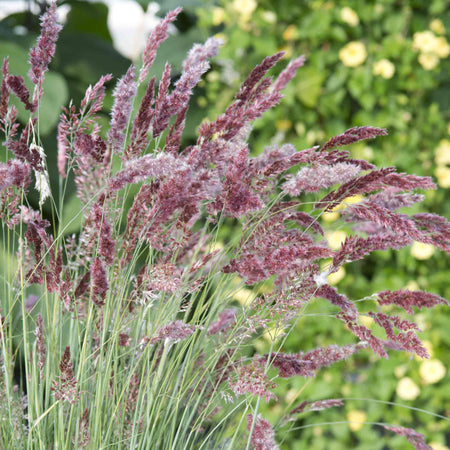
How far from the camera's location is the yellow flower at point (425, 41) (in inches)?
78.0

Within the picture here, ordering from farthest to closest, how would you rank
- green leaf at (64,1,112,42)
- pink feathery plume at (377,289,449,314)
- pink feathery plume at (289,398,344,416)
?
green leaf at (64,1,112,42)
pink feathery plume at (289,398,344,416)
pink feathery plume at (377,289,449,314)

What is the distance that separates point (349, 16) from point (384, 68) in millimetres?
206

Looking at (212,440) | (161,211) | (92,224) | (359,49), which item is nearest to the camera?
(161,211)

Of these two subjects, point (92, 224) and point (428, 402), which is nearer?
point (92, 224)

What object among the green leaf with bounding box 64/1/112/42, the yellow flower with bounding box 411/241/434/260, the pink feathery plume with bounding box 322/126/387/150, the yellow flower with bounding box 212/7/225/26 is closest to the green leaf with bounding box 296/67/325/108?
the yellow flower with bounding box 212/7/225/26

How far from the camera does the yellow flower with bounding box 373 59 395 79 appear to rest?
1979mm

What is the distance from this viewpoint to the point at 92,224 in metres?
0.83

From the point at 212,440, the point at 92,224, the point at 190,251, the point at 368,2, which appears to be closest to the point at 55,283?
the point at 92,224

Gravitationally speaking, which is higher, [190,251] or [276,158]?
[276,158]

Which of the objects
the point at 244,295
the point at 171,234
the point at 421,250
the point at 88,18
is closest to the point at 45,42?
the point at 171,234

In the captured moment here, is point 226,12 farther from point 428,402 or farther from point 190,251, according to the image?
point 428,402

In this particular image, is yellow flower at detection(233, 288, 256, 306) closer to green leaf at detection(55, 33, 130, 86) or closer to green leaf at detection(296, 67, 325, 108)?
green leaf at detection(296, 67, 325, 108)

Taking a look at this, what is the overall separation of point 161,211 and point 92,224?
16 cm

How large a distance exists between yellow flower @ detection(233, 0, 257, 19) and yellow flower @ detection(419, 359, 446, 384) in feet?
4.31
